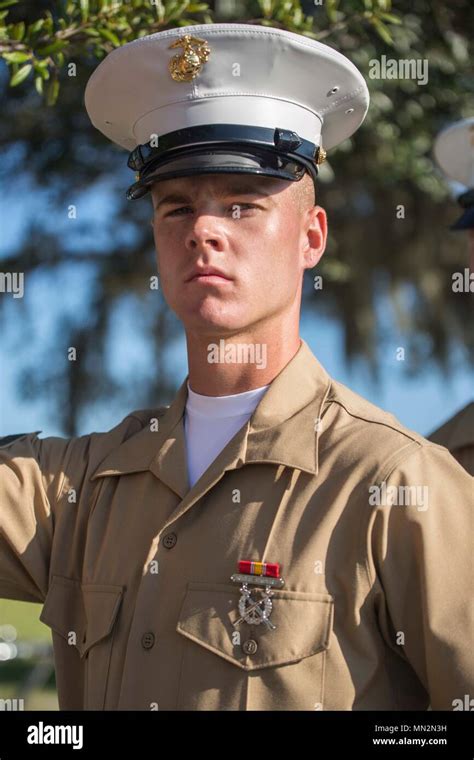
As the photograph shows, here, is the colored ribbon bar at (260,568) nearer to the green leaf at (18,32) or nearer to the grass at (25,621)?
the green leaf at (18,32)

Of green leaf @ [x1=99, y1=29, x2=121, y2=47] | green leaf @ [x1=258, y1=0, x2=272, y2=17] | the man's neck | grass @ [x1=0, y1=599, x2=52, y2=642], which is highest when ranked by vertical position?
green leaf @ [x1=258, y1=0, x2=272, y2=17]

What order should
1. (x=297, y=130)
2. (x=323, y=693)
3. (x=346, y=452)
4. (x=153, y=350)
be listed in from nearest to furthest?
(x=323, y=693) < (x=346, y=452) < (x=297, y=130) < (x=153, y=350)

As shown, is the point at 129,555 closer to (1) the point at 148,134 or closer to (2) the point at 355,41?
(1) the point at 148,134

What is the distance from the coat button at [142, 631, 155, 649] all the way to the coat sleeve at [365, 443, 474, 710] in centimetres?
47

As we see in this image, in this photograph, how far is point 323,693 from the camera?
207 cm

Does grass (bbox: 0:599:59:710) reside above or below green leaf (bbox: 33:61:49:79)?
below

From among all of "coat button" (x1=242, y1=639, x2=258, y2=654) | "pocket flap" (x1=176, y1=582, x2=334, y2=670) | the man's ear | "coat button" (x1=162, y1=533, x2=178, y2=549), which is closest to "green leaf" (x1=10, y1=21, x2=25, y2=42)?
the man's ear

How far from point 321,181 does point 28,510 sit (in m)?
3.44

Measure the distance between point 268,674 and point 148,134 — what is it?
4.07 feet

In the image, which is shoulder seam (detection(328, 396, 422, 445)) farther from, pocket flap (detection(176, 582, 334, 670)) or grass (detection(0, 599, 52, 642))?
grass (detection(0, 599, 52, 642))

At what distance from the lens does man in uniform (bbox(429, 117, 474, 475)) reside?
3.58 m

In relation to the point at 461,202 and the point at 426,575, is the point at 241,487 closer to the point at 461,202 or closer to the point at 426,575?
the point at 426,575

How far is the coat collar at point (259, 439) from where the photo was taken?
89.0 inches

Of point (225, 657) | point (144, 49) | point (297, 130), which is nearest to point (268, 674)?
point (225, 657)
